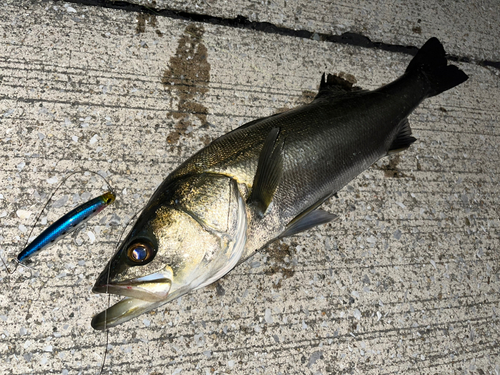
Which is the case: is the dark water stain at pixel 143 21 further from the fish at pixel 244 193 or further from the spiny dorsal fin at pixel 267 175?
the spiny dorsal fin at pixel 267 175

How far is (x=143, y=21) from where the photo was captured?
2.53 meters

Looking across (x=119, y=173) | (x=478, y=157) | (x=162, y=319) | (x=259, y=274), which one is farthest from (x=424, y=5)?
(x=162, y=319)

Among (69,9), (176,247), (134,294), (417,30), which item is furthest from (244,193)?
(417,30)

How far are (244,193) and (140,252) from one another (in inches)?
24.2

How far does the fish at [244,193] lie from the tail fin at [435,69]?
1.00 feet

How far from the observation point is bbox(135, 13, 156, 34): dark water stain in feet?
8.25

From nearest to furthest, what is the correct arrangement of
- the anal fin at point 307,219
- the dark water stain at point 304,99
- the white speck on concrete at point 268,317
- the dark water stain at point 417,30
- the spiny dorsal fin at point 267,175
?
the spiny dorsal fin at point 267,175, the anal fin at point 307,219, the white speck on concrete at point 268,317, the dark water stain at point 304,99, the dark water stain at point 417,30

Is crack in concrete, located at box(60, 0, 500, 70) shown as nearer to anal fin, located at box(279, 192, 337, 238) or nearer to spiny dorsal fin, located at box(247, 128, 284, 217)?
spiny dorsal fin, located at box(247, 128, 284, 217)

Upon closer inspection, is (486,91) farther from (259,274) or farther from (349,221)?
(259,274)

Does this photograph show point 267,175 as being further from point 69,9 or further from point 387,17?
point 387,17

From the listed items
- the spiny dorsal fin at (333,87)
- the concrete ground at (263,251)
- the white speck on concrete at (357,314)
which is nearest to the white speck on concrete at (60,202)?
the concrete ground at (263,251)

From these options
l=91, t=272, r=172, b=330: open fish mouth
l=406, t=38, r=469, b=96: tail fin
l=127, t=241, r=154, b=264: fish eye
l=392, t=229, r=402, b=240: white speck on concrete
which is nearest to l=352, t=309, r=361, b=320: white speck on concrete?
l=392, t=229, r=402, b=240: white speck on concrete

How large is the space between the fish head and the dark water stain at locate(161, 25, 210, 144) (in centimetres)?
74

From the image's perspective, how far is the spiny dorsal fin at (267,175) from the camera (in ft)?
6.02
